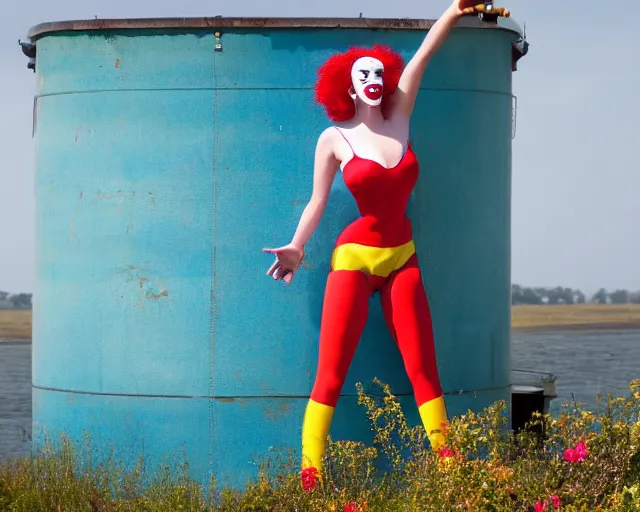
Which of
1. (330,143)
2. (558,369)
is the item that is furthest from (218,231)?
(558,369)

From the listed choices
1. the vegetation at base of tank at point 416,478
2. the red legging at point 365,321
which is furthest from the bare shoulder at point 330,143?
the vegetation at base of tank at point 416,478

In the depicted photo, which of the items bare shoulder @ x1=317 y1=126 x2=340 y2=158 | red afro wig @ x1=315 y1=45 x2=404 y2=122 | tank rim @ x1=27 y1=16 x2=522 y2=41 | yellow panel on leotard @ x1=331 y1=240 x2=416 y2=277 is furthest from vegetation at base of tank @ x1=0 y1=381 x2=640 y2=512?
tank rim @ x1=27 y1=16 x2=522 y2=41

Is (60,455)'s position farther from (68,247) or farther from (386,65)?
(386,65)

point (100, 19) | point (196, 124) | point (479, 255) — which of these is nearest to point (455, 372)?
point (479, 255)

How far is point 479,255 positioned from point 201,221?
80.2 inches

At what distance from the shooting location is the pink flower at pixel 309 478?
29.5ft

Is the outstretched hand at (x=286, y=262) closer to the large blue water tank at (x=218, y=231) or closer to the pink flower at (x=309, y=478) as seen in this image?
the large blue water tank at (x=218, y=231)

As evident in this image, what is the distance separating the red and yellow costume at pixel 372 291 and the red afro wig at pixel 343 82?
37 cm

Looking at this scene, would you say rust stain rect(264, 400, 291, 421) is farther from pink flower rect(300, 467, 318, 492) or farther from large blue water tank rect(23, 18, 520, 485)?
pink flower rect(300, 467, 318, 492)

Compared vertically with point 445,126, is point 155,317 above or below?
below

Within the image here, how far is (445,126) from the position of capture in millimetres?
10156

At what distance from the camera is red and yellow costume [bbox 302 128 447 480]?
9.43 metres

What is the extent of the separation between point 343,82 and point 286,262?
1256 mm

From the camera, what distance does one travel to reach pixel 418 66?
379 inches
